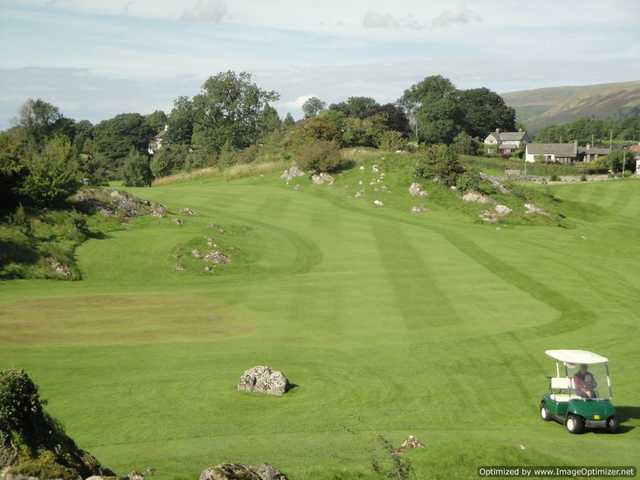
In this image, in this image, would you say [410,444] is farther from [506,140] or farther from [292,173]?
[506,140]

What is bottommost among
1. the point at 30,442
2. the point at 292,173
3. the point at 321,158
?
the point at 30,442

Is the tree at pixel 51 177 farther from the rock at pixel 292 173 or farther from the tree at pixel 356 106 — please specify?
the tree at pixel 356 106

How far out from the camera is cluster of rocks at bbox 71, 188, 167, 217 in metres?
53.5

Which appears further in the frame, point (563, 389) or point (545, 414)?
point (545, 414)

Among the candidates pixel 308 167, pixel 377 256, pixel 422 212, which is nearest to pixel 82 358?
pixel 377 256

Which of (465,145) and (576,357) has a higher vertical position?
(465,145)

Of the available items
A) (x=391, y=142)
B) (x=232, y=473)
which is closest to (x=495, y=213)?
(x=391, y=142)

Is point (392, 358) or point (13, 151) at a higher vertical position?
point (13, 151)

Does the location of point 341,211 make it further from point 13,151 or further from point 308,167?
point 13,151

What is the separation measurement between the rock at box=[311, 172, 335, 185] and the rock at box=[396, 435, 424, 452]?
6573 cm

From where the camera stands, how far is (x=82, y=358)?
89.0 ft

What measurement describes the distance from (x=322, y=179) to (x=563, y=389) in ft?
211

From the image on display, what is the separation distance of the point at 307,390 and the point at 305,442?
192 inches

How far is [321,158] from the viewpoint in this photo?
279ft
